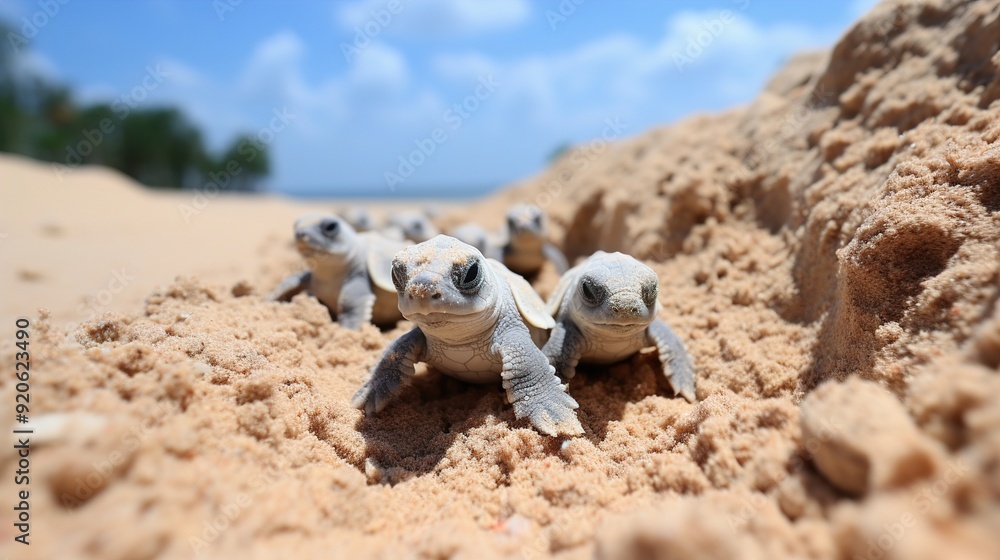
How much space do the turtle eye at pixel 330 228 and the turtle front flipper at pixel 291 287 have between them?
0.53m

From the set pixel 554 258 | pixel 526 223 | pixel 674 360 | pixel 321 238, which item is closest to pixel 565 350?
pixel 674 360

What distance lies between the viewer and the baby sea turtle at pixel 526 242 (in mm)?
5801

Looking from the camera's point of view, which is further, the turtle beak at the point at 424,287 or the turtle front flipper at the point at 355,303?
the turtle front flipper at the point at 355,303

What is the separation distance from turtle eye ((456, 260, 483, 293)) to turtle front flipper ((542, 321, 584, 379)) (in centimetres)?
68

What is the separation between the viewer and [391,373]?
2.93 meters

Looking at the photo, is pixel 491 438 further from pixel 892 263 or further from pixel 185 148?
pixel 185 148

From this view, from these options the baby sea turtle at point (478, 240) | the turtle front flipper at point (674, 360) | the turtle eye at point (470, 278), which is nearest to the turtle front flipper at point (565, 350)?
the turtle front flipper at point (674, 360)

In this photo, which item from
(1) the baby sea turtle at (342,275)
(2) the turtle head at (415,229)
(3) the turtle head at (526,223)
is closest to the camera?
(1) the baby sea turtle at (342,275)

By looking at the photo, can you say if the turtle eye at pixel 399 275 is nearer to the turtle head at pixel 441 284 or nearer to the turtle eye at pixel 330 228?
the turtle head at pixel 441 284

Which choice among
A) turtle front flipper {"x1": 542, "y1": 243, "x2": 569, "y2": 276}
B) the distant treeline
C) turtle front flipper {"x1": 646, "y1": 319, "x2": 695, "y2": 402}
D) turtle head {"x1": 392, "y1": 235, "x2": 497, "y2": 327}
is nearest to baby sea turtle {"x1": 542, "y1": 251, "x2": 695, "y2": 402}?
turtle front flipper {"x1": 646, "y1": 319, "x2": 695, "y2": 402}

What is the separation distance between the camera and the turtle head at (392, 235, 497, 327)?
8.13 ft

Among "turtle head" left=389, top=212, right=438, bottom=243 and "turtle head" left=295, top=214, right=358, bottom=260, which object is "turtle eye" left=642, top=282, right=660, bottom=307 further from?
"turtle head" left=389, top=212, right=438, bottom=243

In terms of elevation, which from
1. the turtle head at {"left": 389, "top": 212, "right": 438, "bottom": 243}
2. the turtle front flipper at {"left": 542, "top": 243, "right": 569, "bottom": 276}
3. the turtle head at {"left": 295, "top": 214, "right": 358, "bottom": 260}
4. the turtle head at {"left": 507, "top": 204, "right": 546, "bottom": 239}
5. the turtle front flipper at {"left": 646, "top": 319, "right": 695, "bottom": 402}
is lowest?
the turtle head at {"left": 389, "top": 212, "right": 438, "bottom": 243}

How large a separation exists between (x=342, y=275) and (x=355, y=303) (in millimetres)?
398
